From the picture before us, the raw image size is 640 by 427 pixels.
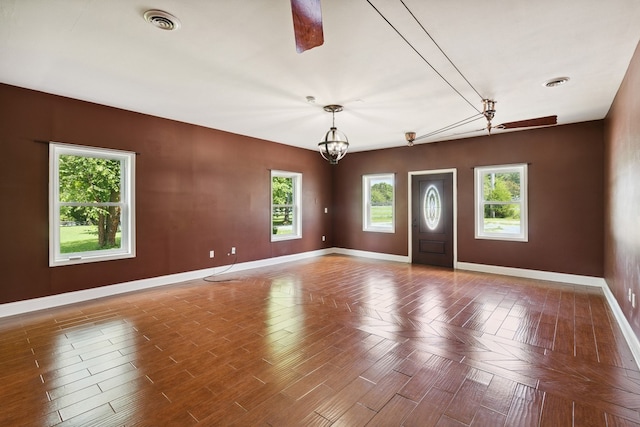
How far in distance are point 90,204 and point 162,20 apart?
10.5 ft

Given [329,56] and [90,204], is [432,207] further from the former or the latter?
[90,204]

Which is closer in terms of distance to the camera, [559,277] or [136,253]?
[136,253]

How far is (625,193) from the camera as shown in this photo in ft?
10.5

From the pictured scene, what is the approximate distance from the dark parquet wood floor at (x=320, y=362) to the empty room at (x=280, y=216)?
2 centimetres

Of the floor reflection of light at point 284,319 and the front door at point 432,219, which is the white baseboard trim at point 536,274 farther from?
the floor reflection of light at point 284,319

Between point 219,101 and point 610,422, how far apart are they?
4.85m

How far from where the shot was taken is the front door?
6547 mm

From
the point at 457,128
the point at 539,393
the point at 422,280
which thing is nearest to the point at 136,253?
the point at 422,280

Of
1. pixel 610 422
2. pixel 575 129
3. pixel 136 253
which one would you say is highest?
pixel 575 129

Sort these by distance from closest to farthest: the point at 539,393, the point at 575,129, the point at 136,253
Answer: the point at 539,393 < the point at 136,253 < the point at 575,129

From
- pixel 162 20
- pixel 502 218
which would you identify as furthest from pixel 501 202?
pixel 162 20

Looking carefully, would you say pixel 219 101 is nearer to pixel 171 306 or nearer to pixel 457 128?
pixel 171 306

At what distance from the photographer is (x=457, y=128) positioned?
5.48 metres

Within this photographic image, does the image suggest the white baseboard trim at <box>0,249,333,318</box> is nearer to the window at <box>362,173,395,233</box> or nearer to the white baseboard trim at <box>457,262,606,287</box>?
the window at <box>362,173,395,233</box>
